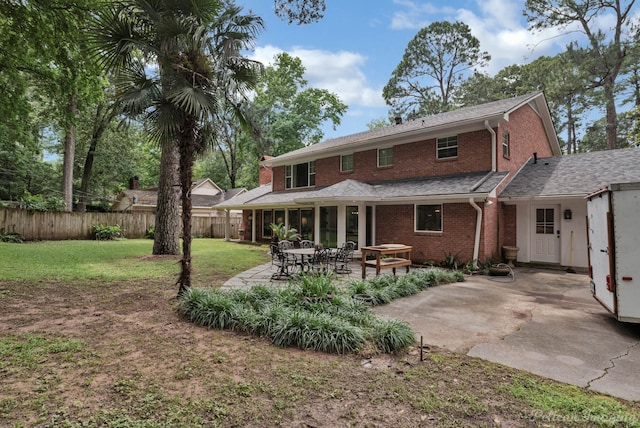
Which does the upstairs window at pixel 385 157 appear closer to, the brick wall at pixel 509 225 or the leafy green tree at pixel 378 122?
the brick wall at pixel 509 225

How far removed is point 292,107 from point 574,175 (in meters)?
26.0

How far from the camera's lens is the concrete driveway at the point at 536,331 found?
12.2 feet

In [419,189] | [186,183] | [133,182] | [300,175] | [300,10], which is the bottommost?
[186,183]

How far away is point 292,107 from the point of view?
32.7m

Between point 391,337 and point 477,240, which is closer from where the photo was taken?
point 391,337

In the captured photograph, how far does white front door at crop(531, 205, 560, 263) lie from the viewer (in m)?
11.6

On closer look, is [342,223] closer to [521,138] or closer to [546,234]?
[546,234]

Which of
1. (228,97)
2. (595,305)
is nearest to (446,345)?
(595,305)

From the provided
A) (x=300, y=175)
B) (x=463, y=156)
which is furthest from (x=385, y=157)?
(x=300, y=175)

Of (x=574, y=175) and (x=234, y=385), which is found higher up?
(x=574, y=175)

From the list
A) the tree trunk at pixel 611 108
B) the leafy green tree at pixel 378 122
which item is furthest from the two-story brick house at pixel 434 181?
the leafy green tree at pixel 378 122

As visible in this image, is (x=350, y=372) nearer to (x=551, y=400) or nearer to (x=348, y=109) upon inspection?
(x=551, y=400)

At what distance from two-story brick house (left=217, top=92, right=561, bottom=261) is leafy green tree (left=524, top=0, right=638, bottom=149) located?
6597 millimetres

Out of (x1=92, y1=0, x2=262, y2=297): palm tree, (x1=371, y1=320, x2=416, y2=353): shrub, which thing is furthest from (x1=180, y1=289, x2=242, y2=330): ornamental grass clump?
(x1=371, y1=320, x2=416, y2=353): shrub
